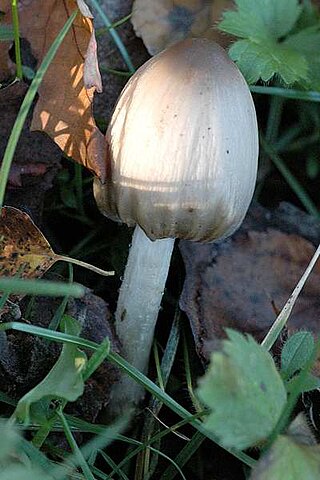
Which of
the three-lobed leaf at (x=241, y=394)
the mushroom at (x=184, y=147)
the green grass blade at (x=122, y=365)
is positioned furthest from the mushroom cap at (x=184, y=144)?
the three-lobed leaf at (x=241, y=394)

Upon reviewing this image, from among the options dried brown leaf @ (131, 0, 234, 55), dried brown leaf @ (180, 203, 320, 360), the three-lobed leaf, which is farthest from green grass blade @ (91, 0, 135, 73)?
the three-lobed leaf

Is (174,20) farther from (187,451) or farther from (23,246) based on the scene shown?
(187,451)

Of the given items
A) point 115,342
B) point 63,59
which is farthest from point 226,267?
point 63,59

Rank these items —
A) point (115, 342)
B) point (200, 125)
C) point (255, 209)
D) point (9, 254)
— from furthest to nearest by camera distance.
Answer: point (255, 209)
point (115, 342)
point (9, 254)
point (200, 125)

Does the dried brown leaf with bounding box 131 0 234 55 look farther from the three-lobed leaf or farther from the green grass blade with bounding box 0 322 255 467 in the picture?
the three-lobed leaf

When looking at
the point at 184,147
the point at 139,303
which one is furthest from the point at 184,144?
the point at 139,303

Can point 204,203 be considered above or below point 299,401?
above

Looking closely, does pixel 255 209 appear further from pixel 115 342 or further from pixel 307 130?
pixel 115 342

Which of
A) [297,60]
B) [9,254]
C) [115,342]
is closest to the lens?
[9,254]
